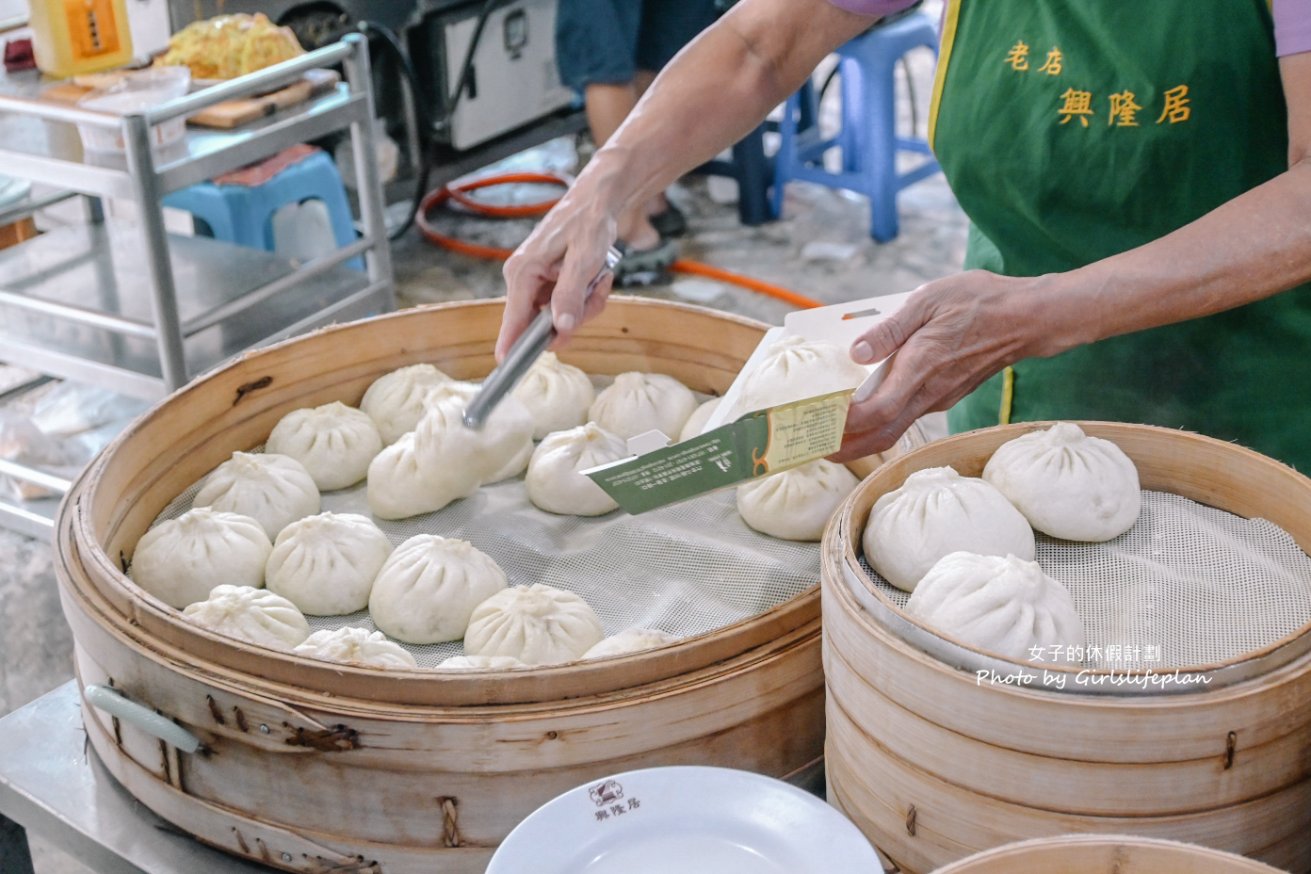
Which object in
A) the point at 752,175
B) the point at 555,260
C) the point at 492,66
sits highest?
the point at 555,260

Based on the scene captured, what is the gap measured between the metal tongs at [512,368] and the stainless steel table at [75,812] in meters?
0.55

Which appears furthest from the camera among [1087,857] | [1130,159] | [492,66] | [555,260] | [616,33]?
[492,66]

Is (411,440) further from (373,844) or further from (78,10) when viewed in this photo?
(78,10)

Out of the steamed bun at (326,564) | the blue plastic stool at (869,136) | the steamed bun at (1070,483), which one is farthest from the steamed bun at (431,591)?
the blue plastic stool at (869,136)

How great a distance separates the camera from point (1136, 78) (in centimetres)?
146

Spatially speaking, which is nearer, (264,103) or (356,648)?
(356,648)

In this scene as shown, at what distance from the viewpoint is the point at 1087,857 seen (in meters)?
0.86

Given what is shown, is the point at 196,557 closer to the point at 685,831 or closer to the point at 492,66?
the point at 685,831

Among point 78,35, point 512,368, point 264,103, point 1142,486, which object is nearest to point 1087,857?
point 1142,486

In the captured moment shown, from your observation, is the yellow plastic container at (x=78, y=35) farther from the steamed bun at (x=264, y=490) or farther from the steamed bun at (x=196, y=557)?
the steamed bun at (x=196, y=557)

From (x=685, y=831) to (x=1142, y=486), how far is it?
60 centimetres

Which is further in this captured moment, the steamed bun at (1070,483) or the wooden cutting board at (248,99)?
the wooden cutting board at (248,99)

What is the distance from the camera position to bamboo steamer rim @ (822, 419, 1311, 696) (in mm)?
912

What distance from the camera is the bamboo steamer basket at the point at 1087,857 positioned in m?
0.84
